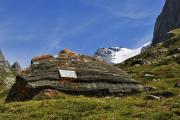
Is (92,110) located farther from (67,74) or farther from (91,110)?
(67,74)

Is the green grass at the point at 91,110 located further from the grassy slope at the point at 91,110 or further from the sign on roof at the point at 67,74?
the sign on roof at the point at 67,74

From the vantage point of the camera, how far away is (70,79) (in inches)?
1714

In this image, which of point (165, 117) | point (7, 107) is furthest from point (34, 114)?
point (165, 117)

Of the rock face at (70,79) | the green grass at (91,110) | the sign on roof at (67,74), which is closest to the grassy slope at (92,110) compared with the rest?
the green grass at (91,110)

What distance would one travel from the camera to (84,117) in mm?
29438

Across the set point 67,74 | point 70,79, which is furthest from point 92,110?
point 67,74

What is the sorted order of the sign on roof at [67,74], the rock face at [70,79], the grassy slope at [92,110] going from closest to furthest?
the grassy slope at [92,110], the rock face at [70,79], the sign on roof at [67,74]

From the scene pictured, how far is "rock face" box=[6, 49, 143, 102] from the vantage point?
42.0m

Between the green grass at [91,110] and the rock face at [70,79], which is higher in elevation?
the rock face at [70,79]

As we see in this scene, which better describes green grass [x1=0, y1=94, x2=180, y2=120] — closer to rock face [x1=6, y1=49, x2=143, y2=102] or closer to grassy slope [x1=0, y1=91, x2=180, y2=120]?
grassy slope [x1=0, y1=91, x2=180, y2=120]

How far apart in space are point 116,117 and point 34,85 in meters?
14.7

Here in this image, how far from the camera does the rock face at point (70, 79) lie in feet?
138

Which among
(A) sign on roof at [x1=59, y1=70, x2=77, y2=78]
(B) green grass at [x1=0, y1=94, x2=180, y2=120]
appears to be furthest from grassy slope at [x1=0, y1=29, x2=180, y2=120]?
(A) sign on roof at [x1=59, y1=70, x2=77, y2=78]

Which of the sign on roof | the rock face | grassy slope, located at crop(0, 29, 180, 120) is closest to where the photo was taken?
grassy slope, located at crop(0, 29, 180, 120)
